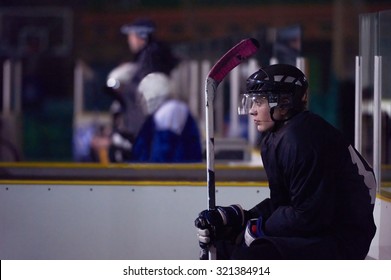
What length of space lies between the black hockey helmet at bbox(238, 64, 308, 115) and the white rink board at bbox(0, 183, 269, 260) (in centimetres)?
80

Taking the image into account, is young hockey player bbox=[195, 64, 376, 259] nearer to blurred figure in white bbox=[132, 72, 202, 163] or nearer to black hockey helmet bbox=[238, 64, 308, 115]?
black hockey helmet bbox=[238, 64, 308, 115]

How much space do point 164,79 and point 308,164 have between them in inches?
83.2

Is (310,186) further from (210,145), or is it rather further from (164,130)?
(164,130)

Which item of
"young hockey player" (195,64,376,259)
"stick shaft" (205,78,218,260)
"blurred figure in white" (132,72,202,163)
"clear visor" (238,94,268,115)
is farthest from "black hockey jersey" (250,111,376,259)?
"blurred figure in white" (132,72,202,163)

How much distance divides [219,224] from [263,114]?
41cm

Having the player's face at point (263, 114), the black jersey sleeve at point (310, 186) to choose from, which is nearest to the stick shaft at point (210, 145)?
the player's face at point (263, 114)

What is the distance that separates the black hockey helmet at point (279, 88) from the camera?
355cm

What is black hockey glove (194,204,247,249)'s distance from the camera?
359cm

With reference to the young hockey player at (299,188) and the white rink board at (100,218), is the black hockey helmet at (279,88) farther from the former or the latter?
the white rink board at (100,218)

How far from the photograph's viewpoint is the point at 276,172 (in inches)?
138

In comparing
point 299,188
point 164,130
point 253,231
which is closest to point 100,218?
point 253,231

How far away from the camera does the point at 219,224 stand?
361cm

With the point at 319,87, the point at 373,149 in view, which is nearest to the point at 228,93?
the point at 319,87

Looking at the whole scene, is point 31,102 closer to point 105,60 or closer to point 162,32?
point 105,60
